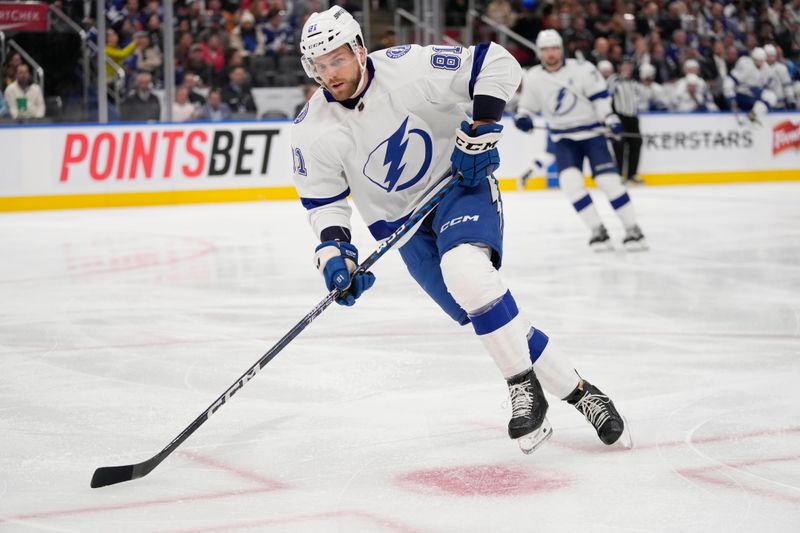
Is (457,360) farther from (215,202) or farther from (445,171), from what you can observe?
(215,202)

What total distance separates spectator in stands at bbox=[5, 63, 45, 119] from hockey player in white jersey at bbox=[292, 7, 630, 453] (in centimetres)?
791

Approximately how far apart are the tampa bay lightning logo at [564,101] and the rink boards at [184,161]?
3043 mm

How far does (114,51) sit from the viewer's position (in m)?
11.3

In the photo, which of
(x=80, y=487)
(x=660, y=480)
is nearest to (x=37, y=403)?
(x=80, y=487)

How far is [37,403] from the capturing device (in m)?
3.60

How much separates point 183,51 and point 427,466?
9474 mm

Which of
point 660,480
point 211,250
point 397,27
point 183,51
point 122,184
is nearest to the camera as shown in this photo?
point 660,480

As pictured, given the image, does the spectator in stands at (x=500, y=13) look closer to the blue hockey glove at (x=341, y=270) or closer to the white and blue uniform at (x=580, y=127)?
the white and blue uniform at (x=580, y=127)

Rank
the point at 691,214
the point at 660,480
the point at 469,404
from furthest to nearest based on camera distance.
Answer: the point at 691,214
the point at 469,404
the point at 660,480

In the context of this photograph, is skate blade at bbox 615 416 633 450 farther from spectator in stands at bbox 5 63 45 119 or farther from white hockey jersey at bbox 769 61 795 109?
white hockey jersey at bbox 769 61 795 109

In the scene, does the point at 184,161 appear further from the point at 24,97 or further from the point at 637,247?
the point at 637,247

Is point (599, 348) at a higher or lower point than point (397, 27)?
higher

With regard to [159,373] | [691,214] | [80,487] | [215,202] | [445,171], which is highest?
[445,171]

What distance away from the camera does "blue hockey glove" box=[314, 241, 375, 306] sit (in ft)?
9.61
